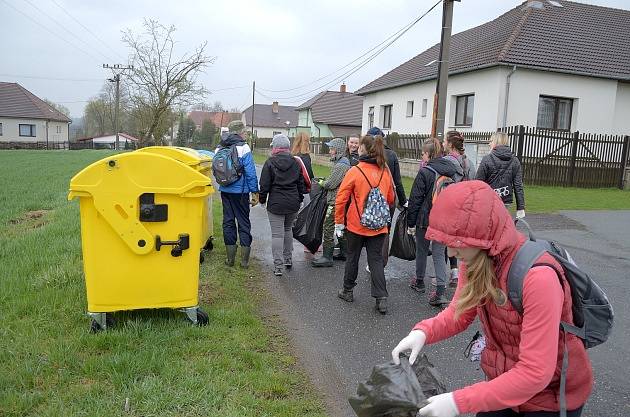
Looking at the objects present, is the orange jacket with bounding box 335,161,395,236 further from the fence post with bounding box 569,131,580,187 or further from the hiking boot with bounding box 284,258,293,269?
the fence post with bounding box 569,131,580,187

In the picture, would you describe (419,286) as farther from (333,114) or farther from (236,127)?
(333,114)

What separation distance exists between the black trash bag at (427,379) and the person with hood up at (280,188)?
4649mm

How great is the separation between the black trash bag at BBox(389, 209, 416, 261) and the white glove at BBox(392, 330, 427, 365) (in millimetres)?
4014

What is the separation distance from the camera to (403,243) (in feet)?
20.2

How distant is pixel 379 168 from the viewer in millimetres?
Result: 5324

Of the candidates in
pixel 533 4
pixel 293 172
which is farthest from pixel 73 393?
pixel 533 4

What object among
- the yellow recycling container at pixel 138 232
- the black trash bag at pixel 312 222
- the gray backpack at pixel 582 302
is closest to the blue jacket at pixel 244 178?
the black trash bag at pixel 312 222

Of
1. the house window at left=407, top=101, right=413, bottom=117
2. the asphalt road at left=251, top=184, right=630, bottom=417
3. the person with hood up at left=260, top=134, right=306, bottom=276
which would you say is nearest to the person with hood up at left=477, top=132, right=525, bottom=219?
the asphalt road at left=251, top=184, right=630, bottom=417

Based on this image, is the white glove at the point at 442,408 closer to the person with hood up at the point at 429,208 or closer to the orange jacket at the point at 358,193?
the orange jacket at the point at 358,193

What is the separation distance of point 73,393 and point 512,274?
277 centimetres

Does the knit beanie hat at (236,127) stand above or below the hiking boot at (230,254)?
above

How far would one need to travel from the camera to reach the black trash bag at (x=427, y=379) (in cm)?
200

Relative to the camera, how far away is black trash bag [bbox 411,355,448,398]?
2.00 m

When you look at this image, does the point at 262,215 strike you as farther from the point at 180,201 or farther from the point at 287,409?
the point at 287,409
